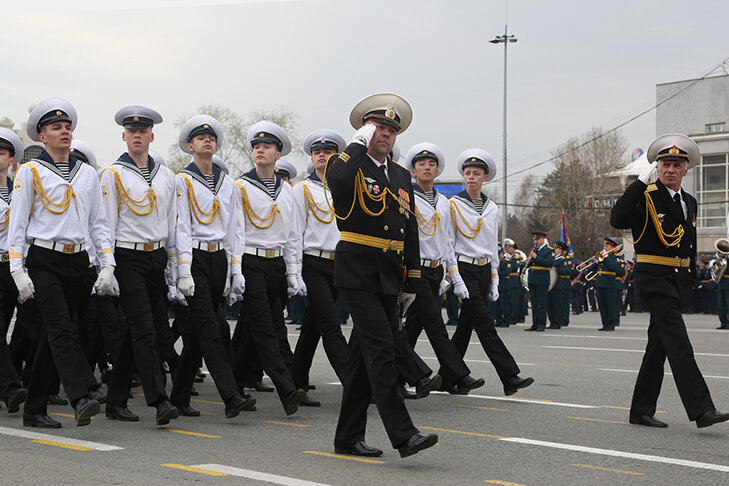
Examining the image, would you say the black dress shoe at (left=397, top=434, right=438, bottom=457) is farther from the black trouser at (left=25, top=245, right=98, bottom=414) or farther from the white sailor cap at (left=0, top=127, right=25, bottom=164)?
the white sailor cap at (left=0, top=127, right=25, bottom=164)

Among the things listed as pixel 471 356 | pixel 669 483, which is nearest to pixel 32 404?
pixel 669 483

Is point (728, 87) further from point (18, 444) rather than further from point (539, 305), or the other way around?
point (18, 444)

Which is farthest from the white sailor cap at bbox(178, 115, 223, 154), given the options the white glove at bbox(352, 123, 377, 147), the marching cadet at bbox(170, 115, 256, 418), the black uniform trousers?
the white glove at bbox(352, 123, 377, 147)

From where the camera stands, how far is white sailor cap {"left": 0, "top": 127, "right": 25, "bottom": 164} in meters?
9.69

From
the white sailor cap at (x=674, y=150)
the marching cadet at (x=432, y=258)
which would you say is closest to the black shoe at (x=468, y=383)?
the marching cadet at (x=432, y=258)

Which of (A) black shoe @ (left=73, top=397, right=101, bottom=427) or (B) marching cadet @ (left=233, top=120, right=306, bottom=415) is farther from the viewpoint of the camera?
(B) marching cadet @ (left=233, top=120, right=306, bottom=415)

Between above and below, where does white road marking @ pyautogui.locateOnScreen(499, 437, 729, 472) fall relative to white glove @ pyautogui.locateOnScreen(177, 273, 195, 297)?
below

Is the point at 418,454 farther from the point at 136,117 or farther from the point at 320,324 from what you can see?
the point at 136,117

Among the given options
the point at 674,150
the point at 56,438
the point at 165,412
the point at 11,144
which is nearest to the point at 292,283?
the point at 165,412

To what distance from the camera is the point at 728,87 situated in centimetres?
5731

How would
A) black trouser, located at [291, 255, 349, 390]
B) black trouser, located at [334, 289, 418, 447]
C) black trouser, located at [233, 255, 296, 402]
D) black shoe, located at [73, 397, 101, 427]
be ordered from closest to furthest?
black trouser, located at [334, 289, 418, 447] < black shoe, located at [73, 397, 101, 427] < black trouser, located at [233, 255, 296, 402] < black trouser, located at [291, 255, 349, 390]

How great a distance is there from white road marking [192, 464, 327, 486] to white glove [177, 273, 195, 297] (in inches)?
81.4

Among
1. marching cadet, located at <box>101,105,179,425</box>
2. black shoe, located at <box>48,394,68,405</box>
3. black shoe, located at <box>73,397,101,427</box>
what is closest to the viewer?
black shoe, located at <box>73,397,101,427</box>

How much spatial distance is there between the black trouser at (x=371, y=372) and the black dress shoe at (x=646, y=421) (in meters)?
2.37
